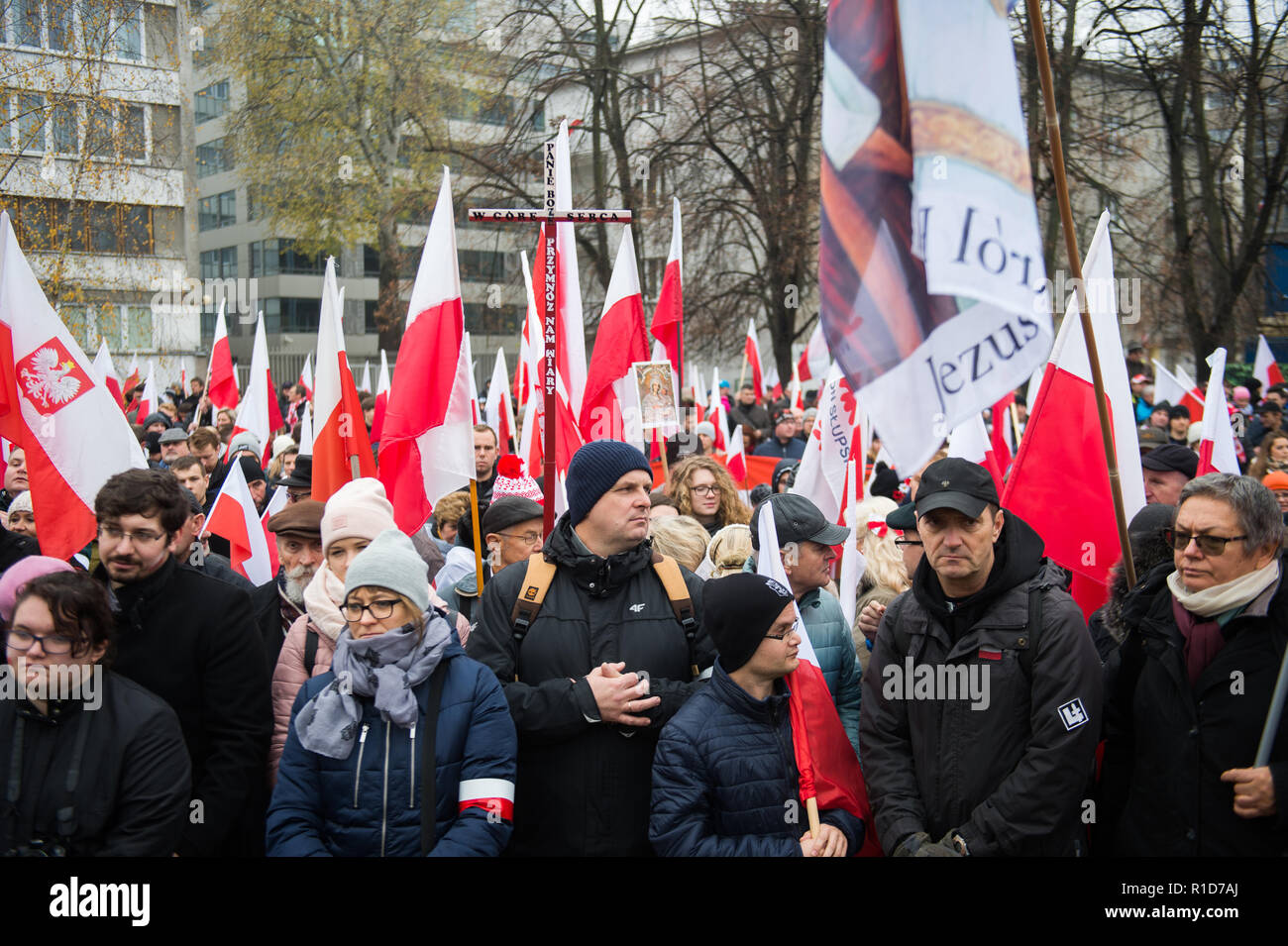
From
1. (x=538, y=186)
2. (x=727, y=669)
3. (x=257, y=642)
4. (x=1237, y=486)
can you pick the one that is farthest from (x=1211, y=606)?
(x=538, y=186)

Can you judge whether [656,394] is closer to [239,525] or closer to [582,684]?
[239,525]

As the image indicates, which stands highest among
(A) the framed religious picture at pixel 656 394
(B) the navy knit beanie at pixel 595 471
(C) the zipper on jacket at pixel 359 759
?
(A) the framed religious picture at pixel 656 394

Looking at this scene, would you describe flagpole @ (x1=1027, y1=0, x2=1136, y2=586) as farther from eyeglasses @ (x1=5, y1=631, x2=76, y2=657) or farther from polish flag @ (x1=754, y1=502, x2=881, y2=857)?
eyeglasses @ (x1=5, y1=631, x2=76, y2=657)

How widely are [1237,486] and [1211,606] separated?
35 cm

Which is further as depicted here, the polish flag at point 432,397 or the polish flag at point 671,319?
the polish flag at point 671,319

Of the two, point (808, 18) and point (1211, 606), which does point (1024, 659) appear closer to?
point (1211, 606)

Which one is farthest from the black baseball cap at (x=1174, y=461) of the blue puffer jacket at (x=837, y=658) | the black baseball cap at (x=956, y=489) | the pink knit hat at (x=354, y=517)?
the pink knit hat at (x=354, y=517)

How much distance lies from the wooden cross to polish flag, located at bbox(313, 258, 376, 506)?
1.47 m

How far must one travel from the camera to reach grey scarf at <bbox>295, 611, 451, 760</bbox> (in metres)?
3.25

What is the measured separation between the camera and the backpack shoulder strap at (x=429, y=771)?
127 inches

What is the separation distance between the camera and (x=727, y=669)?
354cm

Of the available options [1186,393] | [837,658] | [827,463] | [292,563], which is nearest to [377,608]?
[292,563]

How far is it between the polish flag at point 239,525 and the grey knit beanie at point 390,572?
3318 mm

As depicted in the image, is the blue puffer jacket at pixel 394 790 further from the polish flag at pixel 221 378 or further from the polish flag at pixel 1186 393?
the polish flag at pixel 221 378
